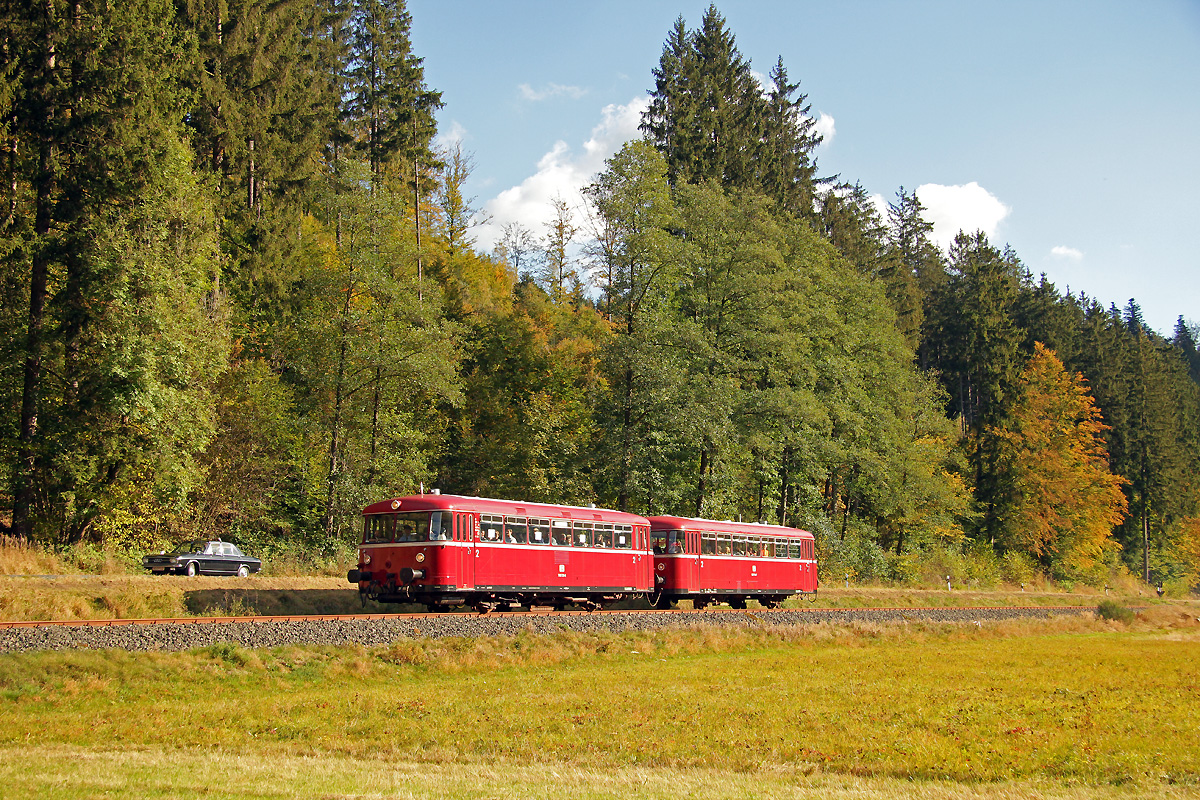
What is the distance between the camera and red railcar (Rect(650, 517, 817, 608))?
3253cm

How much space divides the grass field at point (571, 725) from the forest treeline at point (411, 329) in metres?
14.3

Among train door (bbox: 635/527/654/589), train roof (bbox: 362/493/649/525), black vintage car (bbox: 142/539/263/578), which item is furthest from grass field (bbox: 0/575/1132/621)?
train door (bbox: 635/527/654/589)

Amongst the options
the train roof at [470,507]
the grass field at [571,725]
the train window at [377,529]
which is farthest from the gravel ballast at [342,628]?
the train window at [377,529]

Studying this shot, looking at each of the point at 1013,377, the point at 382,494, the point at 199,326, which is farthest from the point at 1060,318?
the point at 199,326

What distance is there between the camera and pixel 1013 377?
229 feet

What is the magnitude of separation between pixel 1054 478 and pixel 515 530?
51.8m

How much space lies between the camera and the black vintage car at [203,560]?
99.8 ft

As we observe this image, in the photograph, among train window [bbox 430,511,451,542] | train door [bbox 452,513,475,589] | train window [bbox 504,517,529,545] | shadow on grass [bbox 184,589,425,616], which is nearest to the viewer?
shadow on grass [bbox 184,589,425,616]

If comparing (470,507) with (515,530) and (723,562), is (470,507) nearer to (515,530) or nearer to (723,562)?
(515,530)

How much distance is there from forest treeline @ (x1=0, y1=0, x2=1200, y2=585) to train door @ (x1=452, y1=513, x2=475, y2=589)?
10534mm

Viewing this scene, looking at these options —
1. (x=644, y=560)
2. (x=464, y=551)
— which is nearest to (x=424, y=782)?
(x=464, y=551)

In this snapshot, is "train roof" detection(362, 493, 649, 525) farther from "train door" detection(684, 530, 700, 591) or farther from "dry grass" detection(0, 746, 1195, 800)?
"dry grass" detection(0, 746, 1195, 800)

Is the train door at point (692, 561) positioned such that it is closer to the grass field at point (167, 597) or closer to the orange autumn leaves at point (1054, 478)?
the grass field at point (167, 597)

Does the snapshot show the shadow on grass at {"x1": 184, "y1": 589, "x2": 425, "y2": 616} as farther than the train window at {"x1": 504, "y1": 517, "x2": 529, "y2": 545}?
No
